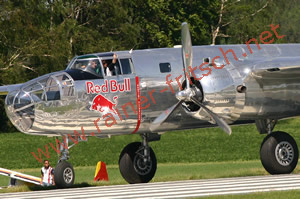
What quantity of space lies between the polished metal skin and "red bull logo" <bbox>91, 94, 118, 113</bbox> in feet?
0.10

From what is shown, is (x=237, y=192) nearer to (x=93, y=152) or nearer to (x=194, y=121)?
(x=194, y=121)

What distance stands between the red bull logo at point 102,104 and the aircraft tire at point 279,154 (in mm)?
4877

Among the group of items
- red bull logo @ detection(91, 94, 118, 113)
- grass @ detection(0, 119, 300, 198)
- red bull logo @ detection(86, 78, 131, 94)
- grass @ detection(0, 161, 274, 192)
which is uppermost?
red bull logo @ detection(86, 78, 131, 94)

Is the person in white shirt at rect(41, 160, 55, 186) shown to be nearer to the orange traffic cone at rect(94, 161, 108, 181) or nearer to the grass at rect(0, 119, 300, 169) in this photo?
the orange traffic cone at rect(94, 161, 108, 181)

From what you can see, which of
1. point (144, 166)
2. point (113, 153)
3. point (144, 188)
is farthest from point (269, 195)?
point (113, 153)

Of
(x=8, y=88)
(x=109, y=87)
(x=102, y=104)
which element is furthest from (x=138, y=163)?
(x=8, y=88)

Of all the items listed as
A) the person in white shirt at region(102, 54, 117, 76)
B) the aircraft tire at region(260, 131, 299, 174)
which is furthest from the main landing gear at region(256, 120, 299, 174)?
the person in white shirt at region(102, 54, 117, 76)

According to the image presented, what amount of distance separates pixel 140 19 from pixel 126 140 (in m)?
23.1

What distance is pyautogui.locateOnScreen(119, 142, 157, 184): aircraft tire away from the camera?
24.7 m

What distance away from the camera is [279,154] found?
2328cm

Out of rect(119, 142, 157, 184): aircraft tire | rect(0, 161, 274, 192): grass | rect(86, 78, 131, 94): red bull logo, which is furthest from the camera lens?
rect(0, 161, 274, 192): grass

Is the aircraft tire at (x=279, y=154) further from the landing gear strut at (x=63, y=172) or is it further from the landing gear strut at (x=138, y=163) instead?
the landing gear strut at (x=63, y=172)

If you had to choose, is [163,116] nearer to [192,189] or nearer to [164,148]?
[192,189]

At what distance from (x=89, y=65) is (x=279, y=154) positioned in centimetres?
645
